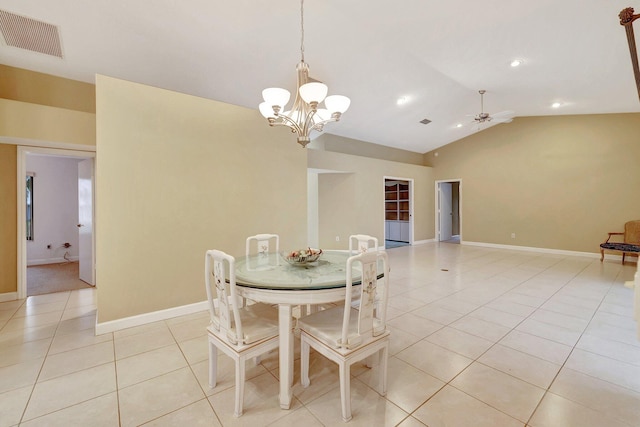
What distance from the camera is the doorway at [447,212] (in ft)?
28.5

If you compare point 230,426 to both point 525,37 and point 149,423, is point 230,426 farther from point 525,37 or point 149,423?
point 525,37

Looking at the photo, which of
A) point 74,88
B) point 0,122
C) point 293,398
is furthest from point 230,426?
point 74,88

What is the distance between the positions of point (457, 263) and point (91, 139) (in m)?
6.44

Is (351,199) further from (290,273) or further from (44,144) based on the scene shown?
(44,144)

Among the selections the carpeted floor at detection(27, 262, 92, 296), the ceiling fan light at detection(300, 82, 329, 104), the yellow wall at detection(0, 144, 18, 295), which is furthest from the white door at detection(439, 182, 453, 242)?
the yellow wall at detection(0, 144, 18, 295)

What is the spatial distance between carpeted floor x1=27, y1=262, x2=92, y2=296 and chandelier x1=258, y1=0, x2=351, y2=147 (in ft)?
13.9

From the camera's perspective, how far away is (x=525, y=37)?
11.1 feet

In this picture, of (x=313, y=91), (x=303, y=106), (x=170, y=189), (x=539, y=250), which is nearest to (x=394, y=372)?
(x=313, y=91)

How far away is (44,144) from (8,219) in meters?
1.17

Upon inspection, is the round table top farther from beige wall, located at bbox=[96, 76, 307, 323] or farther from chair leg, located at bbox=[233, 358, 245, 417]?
beige wall, located at bbox=[96, 76, 307, 323]

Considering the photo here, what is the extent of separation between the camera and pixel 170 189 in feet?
9.70

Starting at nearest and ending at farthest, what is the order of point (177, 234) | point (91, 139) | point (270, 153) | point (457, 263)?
point (177, 234) < point (91, 139) < point (270, 153) < point (457, 263)

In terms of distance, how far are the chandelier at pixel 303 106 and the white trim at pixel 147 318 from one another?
2.25m

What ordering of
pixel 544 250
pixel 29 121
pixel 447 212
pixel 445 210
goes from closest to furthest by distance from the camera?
A: pixel 29 121
pixel 544 250
pixel 445 210
pixel 447 212
